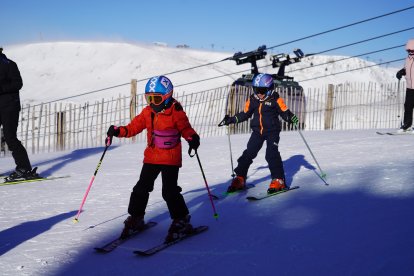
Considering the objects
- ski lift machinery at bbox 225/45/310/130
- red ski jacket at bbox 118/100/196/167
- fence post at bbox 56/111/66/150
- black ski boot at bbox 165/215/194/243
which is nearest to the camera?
black ski boot at bbox 165/215/194/243

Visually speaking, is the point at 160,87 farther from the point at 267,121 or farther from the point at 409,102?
the point at 409,102

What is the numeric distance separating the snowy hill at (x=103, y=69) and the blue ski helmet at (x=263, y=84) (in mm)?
28852

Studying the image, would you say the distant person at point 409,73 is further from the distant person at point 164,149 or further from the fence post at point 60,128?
the fence post at point 60,128

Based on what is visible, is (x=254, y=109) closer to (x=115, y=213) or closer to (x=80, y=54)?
(x=115, y=213)

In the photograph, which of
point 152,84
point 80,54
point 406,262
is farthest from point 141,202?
point 80,54

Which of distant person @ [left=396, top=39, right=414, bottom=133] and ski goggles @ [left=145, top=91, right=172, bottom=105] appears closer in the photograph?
ski goggles @ [left=145, top=91, right=172, bottom=105]

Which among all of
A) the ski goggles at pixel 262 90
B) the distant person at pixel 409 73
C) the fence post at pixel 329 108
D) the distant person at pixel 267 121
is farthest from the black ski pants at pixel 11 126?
the fence post at pixel 329 108

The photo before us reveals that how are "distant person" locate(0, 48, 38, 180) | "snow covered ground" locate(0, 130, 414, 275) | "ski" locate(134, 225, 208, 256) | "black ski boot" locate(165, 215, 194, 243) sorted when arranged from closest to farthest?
"snow covered ground" locate(0, 130, 414, 275), "ski" locate(134, 225, 208, 256), "black ski boot" locate(165, 215, 194, 243), "distant person" locate(0, 48, 38, 180)

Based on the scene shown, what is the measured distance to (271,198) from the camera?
5.94 metres

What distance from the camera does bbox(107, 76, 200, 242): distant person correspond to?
457 centimetres

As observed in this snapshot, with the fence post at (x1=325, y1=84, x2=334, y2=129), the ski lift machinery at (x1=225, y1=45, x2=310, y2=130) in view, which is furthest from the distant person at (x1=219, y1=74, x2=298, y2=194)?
the fence post at (x1=325, y1=84, x2=334, y2=129)

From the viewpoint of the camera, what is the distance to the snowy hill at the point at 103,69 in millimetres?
39031

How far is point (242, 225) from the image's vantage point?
4914mm

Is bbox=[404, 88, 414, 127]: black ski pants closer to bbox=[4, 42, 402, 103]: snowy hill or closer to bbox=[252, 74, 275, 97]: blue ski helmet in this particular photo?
bbox=[252, 74, 275, 97]: blue ski helmet
